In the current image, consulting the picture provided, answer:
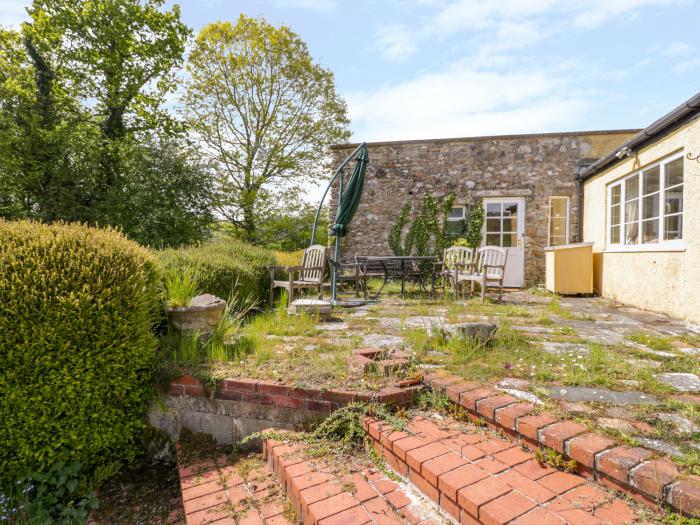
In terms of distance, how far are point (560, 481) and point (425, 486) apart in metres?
0.52

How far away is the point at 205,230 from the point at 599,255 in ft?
32.2

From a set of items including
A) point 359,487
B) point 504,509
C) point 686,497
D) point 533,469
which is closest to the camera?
point 686,497

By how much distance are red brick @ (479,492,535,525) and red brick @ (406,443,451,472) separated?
0.34 metres

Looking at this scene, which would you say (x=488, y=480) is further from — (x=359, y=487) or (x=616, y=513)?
(x=359, y=487)

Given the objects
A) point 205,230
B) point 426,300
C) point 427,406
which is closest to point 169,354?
point 427,406

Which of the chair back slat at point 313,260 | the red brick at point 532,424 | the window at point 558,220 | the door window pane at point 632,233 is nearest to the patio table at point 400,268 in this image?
the chair back slat at point 313,260

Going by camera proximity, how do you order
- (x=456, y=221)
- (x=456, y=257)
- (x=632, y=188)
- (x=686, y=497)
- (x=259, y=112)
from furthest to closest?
(x=259, y=112), (x=456, y=221), (x=456, y=257), (x=632, y=188), (x=686, y=497)

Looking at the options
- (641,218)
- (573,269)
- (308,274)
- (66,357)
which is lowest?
(66,357)

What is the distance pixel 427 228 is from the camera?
9.52 metres

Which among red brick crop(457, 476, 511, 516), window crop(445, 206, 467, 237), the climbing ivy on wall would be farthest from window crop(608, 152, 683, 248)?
red brick crop(457, 476, 511, 516)

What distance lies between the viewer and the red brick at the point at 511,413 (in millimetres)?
1814

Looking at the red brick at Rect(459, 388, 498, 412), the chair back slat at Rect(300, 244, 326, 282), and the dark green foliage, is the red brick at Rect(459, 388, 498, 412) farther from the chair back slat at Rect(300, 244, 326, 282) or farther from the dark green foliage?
the dark green foliage

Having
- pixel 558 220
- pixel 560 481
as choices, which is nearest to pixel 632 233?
pixel 558 220

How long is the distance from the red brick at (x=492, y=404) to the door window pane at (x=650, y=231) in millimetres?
5158
